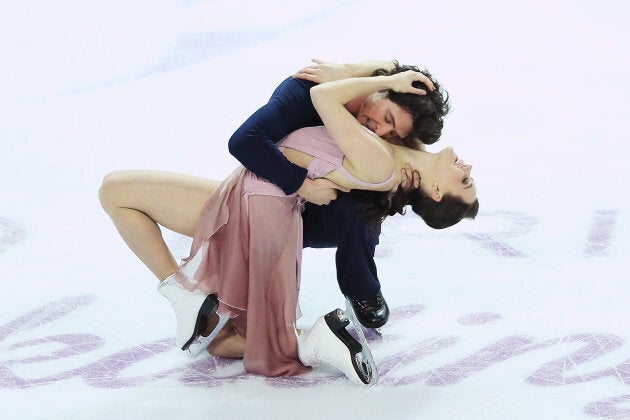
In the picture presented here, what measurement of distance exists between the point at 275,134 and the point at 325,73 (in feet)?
1.00

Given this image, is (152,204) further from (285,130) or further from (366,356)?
(366,356)

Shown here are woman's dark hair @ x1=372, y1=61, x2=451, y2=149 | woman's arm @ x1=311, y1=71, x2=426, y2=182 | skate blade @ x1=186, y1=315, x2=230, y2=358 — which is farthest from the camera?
skate blade @ x1=186, y1=315, x2=230, y2=358

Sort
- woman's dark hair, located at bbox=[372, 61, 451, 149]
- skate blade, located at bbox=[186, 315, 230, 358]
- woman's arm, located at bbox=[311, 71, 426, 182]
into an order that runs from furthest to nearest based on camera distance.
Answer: skate blade, located at bbox=[186, 315, 230, 358]
woman's dark hair, located at bbox=[372, 61, 451, 149]
woman's arm, located at bbox=[311, 71, 426, 182]

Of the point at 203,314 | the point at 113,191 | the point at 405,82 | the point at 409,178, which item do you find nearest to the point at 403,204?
the point at 409,178

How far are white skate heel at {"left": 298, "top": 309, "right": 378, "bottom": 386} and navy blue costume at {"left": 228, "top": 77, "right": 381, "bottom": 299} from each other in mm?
220

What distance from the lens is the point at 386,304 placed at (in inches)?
150

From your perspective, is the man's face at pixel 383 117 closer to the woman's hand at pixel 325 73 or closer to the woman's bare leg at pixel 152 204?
the woman's hand at pixel 325 73

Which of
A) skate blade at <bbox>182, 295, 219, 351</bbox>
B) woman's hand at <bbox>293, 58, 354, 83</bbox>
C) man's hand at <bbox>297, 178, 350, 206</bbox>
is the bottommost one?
skate blade at <bbox>182, 295, 219, 351</bbox>

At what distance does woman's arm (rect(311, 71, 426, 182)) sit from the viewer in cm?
339

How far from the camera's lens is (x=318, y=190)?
352 centimetres

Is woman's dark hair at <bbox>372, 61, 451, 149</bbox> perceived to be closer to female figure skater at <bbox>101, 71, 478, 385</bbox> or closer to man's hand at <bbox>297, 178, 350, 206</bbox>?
female figure skater at <bbox>101, 71, 478, 385</bbox>

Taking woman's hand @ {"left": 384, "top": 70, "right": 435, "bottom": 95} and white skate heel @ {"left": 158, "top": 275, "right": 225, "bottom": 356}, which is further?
white skate heel @ {"left": 158, "top": 275, "right": 225, "bottom": 356}

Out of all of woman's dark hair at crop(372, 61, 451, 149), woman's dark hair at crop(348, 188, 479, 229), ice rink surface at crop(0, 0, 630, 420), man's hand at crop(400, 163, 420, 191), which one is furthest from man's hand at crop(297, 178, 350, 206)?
ice rink surface at crop(0, 0, 630, 420)

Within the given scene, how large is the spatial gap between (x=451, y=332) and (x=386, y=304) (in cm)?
24
